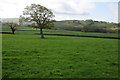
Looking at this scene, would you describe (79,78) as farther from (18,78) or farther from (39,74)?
(18,78)

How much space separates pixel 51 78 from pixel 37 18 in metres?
46.9

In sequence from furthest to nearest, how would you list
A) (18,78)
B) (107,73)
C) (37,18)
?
(37,18)
(107,73)
(18,78)

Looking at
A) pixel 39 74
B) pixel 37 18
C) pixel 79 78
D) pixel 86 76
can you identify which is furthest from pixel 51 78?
pixel 37 18

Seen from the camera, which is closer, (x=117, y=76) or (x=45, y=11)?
(x=117, y=76)

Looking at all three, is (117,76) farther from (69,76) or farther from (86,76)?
(69,76)

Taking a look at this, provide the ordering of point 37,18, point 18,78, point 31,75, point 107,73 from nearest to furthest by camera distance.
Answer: point 18,78, point 31,75, point 107,73, point 37,18

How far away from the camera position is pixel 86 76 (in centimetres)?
1125

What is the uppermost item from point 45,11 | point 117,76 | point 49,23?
point 45,11

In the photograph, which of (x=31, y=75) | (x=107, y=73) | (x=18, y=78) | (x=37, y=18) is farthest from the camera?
(x=37, y=18)

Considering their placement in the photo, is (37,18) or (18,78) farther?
(37,18)

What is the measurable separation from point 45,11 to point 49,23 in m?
5.09

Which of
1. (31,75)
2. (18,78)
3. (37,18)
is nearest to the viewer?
(18,78)

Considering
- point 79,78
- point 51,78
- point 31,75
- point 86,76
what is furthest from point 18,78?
point 86,76

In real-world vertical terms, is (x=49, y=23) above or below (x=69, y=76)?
above
